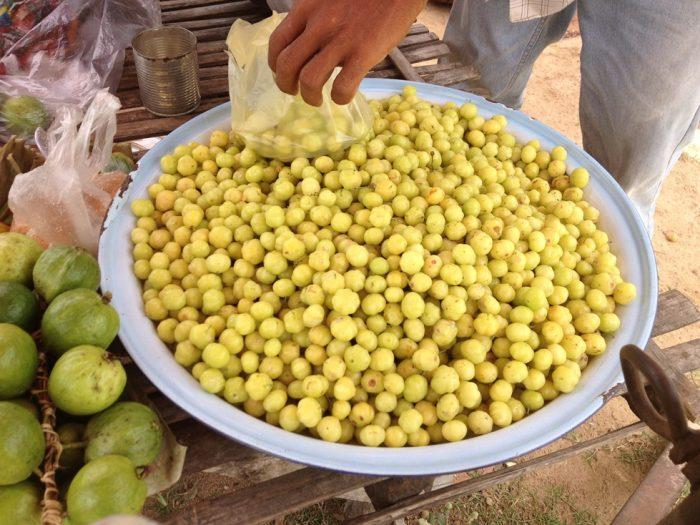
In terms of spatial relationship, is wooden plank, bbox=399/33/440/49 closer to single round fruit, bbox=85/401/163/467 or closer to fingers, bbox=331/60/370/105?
fingers, bbox=331/60/370/105

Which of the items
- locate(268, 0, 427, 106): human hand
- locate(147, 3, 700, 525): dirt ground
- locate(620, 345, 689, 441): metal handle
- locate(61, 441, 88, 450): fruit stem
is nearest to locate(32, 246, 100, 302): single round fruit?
locate(61, 441, 88, 450): fruit stem

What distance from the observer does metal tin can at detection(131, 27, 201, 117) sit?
215 cm

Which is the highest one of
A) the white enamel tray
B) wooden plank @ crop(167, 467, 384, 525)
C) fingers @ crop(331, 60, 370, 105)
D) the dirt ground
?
fingers @ crop(331, 60, 370, 105)

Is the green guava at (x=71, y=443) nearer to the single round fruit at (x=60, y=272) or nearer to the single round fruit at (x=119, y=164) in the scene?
the single round fruit at (x=60, y=272)

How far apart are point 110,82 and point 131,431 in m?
1.81

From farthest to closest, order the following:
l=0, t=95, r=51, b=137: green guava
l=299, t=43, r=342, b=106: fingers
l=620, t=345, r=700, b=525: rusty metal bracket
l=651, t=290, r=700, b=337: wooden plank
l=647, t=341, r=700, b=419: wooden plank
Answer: l=0, t=95, r=51, b=137: green guava < l=651, t=290, r=700, b=337: wooden plank < l=647, t=341, r=700, b=419: wooden plank < l=299, t=43, r=342, b=106: fingers < l=620, t=345, r=700, b=525: rusty metal bracket

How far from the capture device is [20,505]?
1.03 m

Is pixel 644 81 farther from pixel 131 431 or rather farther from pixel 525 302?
pixel 131 431

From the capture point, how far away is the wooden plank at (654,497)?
6.10 ft

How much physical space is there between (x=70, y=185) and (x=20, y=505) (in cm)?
97

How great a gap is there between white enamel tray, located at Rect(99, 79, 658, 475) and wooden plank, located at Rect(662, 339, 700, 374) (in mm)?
416

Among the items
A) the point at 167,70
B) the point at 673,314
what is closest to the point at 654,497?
the point at 673,314

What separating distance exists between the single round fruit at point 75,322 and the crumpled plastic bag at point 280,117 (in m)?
0.76

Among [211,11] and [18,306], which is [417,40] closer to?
[211,11]
